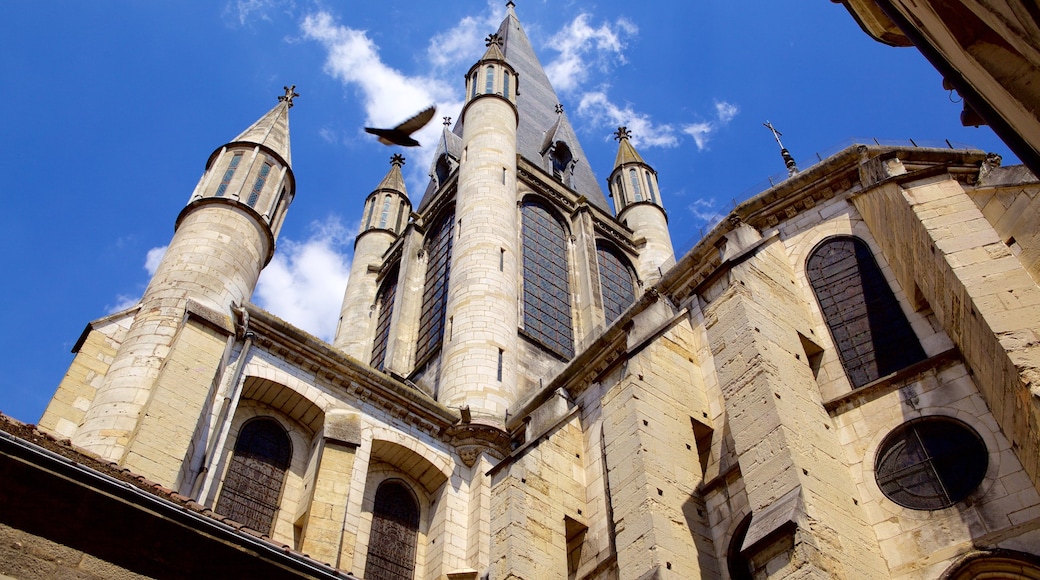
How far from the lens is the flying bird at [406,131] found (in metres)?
17.6

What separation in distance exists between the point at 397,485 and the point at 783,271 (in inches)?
290

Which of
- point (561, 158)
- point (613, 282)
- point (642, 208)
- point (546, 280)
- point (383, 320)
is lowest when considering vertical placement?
point (546, 280)

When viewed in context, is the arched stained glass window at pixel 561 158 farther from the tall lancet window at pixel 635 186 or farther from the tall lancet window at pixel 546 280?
the tall lancet window at pixel 546 280

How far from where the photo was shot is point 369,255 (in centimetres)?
2848

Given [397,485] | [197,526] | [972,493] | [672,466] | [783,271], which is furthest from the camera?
[397,485]

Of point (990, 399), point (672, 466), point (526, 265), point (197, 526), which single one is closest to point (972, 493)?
point (990, 399)

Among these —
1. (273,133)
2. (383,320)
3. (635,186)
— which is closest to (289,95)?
(273,133)

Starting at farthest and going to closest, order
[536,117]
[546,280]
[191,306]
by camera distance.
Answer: [536,117] < [546,280] < [191,306]

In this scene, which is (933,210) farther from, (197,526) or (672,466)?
(197,526)

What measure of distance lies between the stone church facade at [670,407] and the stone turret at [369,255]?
8024mm

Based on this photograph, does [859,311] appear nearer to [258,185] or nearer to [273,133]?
[258,185]

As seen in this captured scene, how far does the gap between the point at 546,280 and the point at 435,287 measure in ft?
10.3

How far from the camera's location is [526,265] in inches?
887

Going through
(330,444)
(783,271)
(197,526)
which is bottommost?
(197,526)
